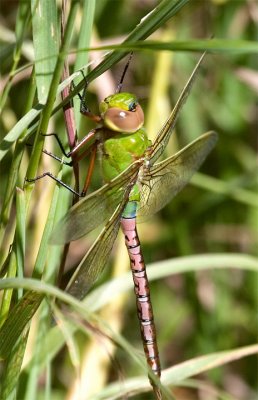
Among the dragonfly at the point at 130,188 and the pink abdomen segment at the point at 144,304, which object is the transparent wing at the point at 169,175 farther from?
the pink abdomen segment at the point at 144,304

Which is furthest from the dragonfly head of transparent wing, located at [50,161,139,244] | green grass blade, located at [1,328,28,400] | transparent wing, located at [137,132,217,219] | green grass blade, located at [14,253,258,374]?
green grass blade, located at [1,328,28,400]

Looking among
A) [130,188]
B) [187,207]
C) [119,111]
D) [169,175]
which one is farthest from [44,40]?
[187,207]

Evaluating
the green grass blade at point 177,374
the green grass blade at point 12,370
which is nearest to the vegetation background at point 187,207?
the green grass blade at point 177,374

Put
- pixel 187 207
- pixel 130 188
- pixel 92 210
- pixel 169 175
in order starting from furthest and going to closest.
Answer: pixel 187 207, pixel 169 175, pixel 130 188, pixel 92 210

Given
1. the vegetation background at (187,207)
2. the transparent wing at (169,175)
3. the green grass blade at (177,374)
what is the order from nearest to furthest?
the green grass blade at (177,374)
the transparent wing at (169,175)
the vegetation background at (187,207)

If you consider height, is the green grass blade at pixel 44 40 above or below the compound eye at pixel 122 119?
below

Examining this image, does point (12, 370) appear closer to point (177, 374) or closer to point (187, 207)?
point (177, 374)

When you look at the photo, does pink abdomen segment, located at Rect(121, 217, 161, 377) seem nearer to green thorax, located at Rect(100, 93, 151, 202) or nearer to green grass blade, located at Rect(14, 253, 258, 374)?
green grass blade, located at Rect(14, 253, 258, 374)
